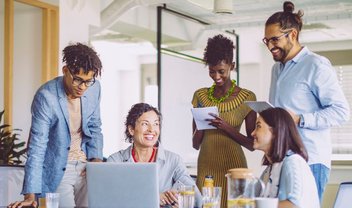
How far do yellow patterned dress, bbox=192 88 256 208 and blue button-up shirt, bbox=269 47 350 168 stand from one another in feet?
1.83

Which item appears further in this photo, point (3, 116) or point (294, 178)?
point (3, 116)

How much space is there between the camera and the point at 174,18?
9.18 meters

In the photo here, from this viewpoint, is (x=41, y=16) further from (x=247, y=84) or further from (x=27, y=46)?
(x=247, y=84)

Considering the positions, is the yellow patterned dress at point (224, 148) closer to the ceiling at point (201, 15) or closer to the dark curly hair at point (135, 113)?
the dark curly hair at point (135, 113)

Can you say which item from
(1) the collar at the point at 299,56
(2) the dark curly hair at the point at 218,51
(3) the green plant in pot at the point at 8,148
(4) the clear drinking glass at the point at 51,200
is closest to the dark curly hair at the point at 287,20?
(1) the collar at the point at 299,56

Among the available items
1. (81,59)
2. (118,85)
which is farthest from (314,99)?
(118,85)

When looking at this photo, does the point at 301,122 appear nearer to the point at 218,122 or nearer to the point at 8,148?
the point at 218,122

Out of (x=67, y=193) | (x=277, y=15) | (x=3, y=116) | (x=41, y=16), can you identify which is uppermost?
(x=41, y=16)

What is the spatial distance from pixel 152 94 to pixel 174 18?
4.54 m

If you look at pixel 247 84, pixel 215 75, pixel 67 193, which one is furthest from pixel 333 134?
pixel 67 193

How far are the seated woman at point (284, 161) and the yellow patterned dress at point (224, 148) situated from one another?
1000 mm

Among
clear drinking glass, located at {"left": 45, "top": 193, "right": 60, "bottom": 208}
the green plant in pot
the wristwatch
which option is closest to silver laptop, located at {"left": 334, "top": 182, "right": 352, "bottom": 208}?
the wristwatch

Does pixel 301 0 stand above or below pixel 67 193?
above

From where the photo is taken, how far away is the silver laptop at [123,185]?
2742 millimetres
